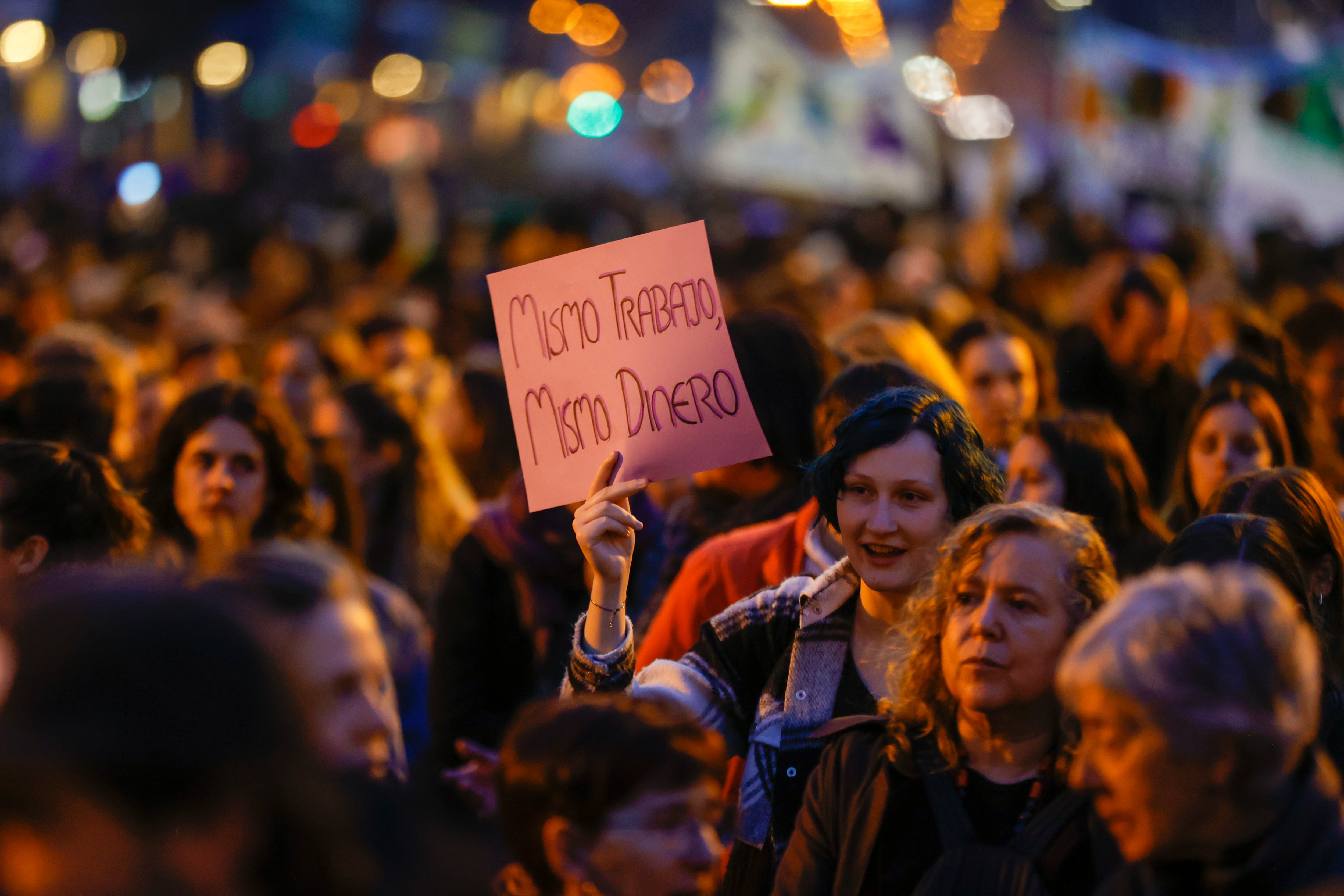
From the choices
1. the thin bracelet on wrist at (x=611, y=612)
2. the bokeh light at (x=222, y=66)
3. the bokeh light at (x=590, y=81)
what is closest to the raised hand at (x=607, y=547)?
the thin bracelet on wrist at (x=611, y=612)

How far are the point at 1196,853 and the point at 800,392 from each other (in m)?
2.22

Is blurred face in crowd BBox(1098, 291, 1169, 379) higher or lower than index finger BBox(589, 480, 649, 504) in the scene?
higher

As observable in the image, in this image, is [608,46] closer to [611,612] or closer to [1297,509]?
[1297,509]

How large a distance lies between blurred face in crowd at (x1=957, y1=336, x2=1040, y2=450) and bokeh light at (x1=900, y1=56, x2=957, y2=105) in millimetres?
10636

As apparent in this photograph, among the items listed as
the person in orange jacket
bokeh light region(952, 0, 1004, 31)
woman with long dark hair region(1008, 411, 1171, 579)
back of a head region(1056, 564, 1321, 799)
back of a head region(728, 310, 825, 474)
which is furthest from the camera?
bokeh light region(952, 0, 1004, 31)

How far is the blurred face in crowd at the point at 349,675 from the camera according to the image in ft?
6.19

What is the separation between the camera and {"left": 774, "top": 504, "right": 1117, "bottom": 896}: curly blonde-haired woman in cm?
221

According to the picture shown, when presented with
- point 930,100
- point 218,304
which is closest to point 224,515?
point 218,304

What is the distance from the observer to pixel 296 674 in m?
1.34

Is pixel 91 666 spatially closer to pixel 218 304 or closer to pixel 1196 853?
pixel 1196 853

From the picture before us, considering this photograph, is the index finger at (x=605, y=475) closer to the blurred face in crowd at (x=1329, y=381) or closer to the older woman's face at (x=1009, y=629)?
the older woman's face at (x=1009, y=629)

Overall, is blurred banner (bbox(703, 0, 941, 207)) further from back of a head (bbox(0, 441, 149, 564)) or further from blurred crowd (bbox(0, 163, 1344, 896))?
back of a head (bbox(0, 441, 149, 564))

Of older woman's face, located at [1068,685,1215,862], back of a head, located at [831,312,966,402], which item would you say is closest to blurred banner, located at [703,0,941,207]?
back of a head, located at [831,312,966,402]

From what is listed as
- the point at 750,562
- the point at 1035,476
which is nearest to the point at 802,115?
the point at 1035,476
